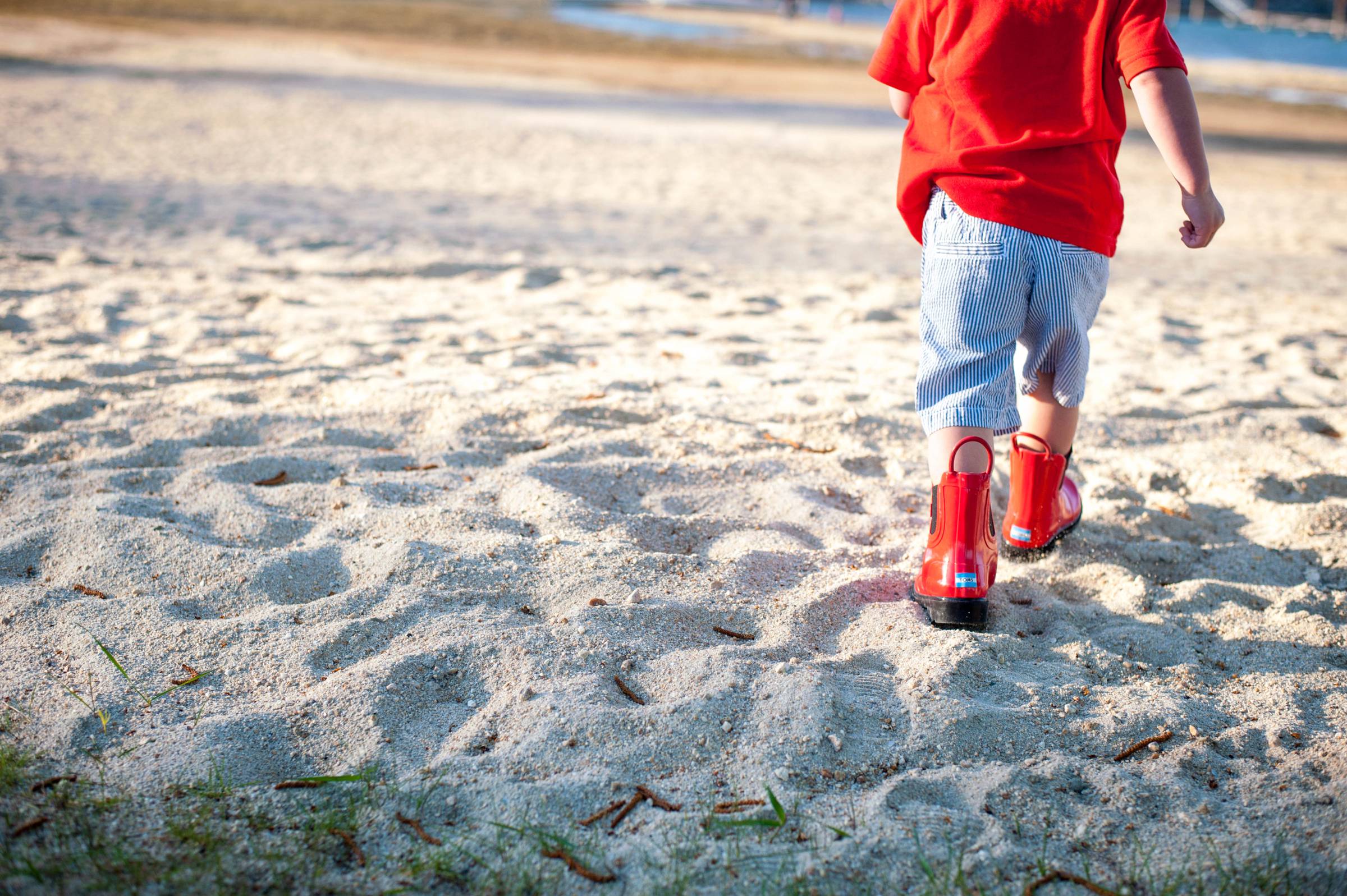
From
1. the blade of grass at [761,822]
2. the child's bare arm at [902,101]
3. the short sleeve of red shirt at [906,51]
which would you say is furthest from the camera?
the child's bare arm at [902,101]

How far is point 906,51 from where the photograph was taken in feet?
7.30

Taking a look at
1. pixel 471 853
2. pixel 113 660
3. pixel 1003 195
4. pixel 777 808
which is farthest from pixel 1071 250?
pixel 113 660

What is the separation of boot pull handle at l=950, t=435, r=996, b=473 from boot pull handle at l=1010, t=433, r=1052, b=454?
282 mm

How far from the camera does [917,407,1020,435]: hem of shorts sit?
2.11m

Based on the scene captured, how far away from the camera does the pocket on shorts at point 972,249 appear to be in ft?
6.74

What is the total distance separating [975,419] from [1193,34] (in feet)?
216

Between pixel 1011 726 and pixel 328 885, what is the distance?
1.14m

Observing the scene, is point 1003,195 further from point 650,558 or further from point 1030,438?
point 650,558

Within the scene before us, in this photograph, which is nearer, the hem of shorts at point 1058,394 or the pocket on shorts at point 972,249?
the pocket on shorts at point 972,249

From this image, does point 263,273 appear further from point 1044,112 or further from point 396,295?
point 1044,112

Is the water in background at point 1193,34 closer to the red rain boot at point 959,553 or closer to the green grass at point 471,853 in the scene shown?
the red rain boot at point 959,553

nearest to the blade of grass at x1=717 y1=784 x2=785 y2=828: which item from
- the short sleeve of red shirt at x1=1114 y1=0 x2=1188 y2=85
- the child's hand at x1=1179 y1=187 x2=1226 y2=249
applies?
the child's hand at x1=1179 y1=187 x2=1226 y2=249

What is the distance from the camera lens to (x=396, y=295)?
14.6ft

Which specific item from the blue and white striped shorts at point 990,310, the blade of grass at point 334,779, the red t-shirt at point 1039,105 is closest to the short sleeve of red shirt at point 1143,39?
the red t-shirt at point 1039,105
